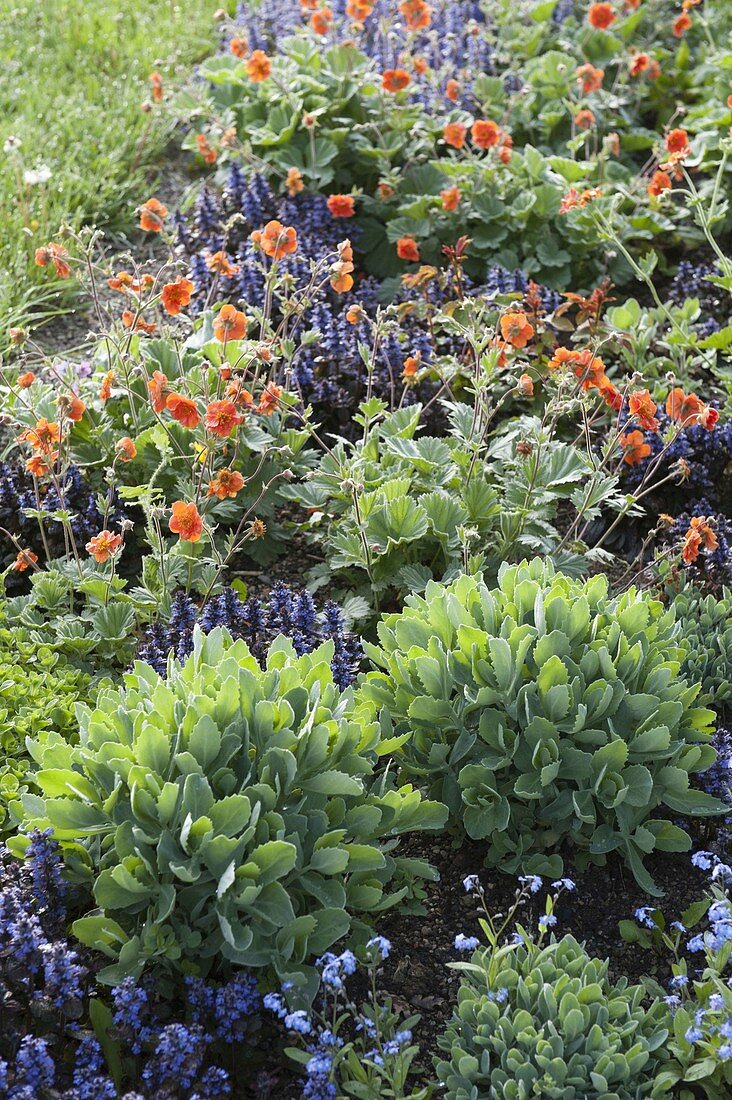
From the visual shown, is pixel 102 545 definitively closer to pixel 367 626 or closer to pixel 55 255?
pixel 367 626

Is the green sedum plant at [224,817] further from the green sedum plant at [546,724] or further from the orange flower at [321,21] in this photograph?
the orange flower at [321,21]

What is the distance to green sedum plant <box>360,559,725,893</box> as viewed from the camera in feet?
8.68

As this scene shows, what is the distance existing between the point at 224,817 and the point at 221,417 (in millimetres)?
1165

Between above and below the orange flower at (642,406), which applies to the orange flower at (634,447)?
below

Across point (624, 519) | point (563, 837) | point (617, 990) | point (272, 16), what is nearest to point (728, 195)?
point (624, 519)

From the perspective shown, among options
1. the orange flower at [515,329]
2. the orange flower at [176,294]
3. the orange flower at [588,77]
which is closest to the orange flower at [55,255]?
the orange flower at [176,294]

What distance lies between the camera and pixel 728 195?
5484 mm

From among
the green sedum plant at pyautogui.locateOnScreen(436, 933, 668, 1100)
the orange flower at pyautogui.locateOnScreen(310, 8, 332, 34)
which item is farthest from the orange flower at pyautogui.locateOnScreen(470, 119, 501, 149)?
the green sedum plant at pyautogui.locateOnScreen(436, 933, 668, 1100)

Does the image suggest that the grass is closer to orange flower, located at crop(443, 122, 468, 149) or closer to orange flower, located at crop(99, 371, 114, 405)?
orange flower, located at crop(99, 371, 114, 405)

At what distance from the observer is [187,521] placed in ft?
Result: 9.88

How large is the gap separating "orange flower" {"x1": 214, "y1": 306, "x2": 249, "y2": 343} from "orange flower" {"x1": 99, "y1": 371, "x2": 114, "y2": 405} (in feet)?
1.33

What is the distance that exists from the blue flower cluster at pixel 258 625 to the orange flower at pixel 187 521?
21cm

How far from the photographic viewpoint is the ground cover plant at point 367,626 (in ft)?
7.44

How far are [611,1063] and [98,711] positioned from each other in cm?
124
